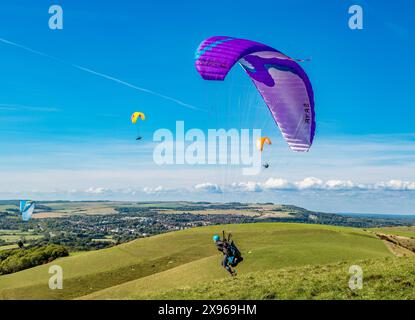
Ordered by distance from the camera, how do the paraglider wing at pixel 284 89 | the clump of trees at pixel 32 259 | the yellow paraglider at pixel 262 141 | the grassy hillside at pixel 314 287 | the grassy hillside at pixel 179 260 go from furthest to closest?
the clump of trees at pixel 32 259
the grassy hillside at pixel 179 260
the yellow paraglider at pixel 262 141
the paraglider wing at pixel 284 89
the grassy hillside at pixel 314 287

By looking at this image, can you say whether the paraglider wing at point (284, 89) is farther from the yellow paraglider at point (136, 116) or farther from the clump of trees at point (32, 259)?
the clump of trees at point (32, 259)

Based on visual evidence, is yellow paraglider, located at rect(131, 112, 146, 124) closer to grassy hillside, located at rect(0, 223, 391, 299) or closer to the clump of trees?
grassy hillside, located at rect(0, 223, 391, 299)

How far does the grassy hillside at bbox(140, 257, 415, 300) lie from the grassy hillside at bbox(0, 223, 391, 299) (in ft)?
38.5

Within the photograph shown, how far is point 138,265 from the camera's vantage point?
54.6 meters

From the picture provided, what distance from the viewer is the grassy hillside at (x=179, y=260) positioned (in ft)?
136

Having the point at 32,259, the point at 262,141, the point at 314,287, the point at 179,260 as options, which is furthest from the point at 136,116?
the point at 32,259

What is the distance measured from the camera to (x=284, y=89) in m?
23.0

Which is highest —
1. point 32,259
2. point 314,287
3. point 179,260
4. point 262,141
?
point 262,141

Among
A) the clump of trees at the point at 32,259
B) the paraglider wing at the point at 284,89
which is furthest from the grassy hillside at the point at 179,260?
the paraglider wing at the point at 284,89

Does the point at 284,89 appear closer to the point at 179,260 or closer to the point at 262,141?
the point at 262,141

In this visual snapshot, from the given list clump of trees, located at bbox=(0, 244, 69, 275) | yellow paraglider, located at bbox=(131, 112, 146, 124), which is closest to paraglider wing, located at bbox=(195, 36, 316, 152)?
yellow paraglider, located at bbox=(131, 112, 146, 124)

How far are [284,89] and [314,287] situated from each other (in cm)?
1035

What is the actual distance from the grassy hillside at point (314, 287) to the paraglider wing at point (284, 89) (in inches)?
271
